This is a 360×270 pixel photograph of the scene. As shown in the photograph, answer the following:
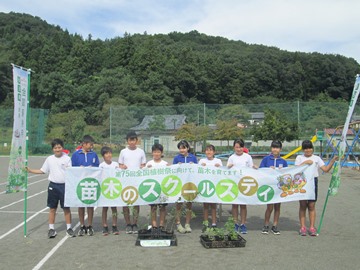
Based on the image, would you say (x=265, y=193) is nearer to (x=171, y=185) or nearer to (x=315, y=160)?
(x=315, y=160)

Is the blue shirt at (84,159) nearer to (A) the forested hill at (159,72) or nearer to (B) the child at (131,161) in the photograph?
(B) the child at (131,161)

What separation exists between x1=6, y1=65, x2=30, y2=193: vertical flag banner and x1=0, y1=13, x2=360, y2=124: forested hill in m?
49.7

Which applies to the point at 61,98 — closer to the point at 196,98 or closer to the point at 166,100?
the point at 166,100

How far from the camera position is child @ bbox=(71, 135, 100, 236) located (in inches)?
261

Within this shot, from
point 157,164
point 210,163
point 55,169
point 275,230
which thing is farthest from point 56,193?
point 275,230

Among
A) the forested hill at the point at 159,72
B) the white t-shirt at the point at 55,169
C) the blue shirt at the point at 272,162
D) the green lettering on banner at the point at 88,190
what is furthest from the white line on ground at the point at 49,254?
the forested hill at the point at 159,72

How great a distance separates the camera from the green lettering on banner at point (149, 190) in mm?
6596

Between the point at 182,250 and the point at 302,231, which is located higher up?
the point at 302,231

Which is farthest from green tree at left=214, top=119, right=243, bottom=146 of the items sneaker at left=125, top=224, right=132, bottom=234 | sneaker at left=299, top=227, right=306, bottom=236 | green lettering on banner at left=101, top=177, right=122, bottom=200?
green lettering on banner at left=101, top=177, right=122, bottom=200

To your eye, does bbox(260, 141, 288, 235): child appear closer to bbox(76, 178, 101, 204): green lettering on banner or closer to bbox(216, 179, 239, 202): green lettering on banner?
bbox(216, 179, 239, 202): green lettering on banner

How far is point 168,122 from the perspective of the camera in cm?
3866

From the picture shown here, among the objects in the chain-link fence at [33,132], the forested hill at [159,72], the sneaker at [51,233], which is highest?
the forested hill at [159,72]

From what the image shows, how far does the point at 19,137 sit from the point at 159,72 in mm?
66212

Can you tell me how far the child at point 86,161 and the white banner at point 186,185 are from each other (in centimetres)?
19
